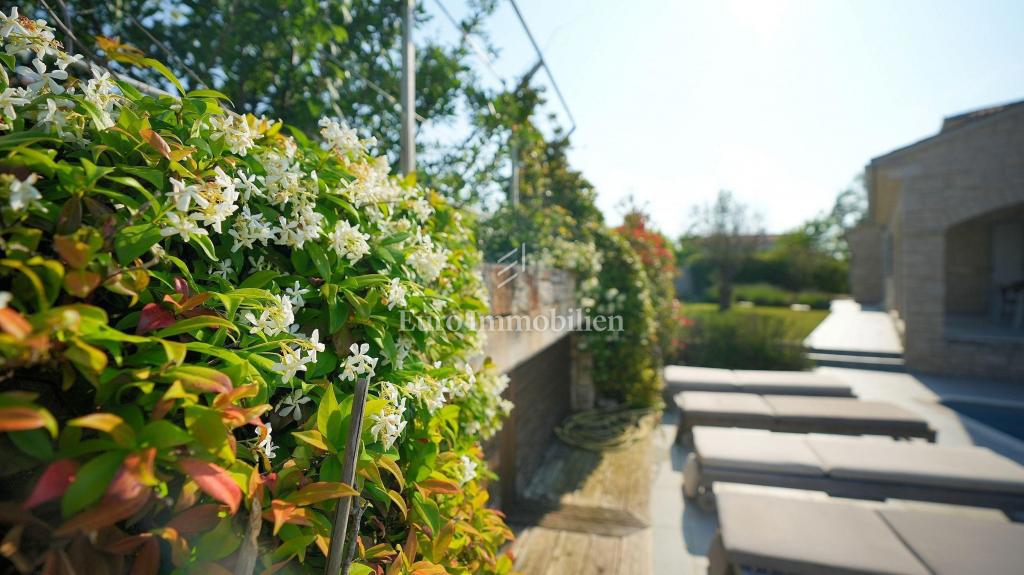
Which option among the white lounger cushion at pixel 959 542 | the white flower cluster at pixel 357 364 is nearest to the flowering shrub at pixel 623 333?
the white lounger cushion at pixel 959 542

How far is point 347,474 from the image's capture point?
2.28 ft

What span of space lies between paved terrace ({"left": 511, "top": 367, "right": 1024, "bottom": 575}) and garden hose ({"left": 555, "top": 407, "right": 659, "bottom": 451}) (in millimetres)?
114

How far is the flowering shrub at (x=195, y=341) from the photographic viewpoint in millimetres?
481

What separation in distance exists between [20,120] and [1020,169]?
12170 mm

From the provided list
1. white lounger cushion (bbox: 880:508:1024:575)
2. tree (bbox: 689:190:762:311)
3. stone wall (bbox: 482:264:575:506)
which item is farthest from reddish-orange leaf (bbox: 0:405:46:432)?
tree (bbox: 689:190:762:311)

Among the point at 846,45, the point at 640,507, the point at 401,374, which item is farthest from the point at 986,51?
the point at 401,374

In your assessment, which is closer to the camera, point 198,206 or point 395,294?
point 198,206

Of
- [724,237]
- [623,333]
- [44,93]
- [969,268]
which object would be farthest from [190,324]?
[724,237]

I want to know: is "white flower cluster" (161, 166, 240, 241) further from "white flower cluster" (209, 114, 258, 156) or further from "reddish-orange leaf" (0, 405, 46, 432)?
"reddish-orange leaf" (0, 405, 46, 432)

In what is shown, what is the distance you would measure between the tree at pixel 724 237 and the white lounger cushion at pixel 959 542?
21030mm

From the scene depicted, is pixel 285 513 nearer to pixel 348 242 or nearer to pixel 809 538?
pixel 348 242

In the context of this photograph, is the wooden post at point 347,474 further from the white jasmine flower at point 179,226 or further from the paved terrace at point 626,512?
the paved terrace at point 626,512

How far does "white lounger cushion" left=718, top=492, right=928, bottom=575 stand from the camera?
2.05 meters

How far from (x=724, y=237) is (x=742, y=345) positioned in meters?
17.4
